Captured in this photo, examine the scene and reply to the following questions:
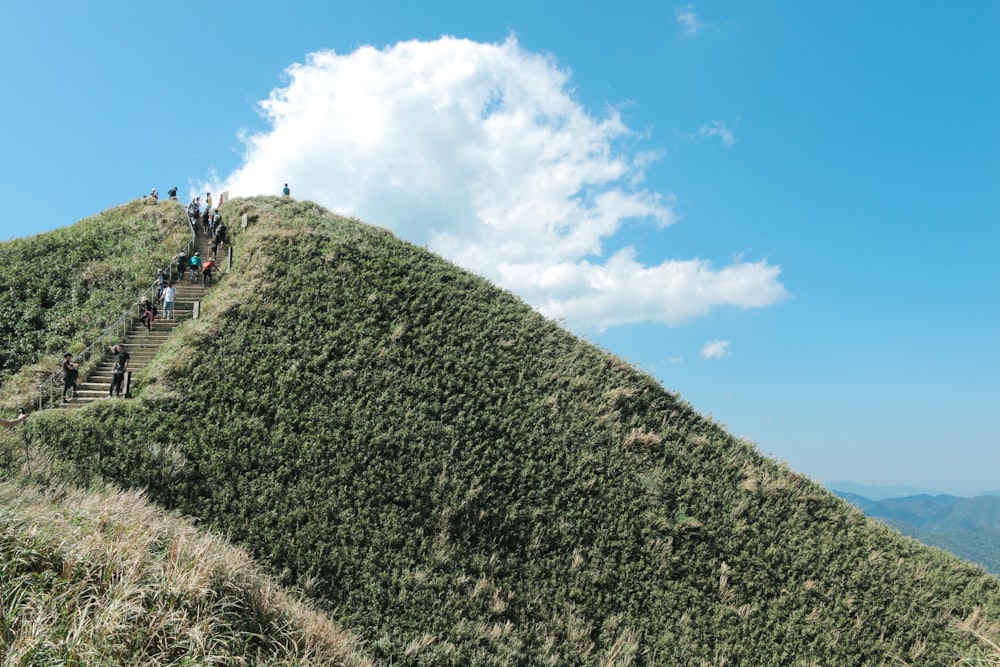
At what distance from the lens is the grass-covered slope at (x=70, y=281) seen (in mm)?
20469

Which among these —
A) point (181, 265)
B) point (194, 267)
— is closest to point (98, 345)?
point (194, 267)

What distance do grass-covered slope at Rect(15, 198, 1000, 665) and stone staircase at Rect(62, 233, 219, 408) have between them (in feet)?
5.66

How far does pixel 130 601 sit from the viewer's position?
7402mm

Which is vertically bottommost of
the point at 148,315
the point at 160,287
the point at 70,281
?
the point at 148,315

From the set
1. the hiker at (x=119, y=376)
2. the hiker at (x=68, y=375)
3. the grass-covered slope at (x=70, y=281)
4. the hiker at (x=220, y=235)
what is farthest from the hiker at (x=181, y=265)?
the hiker at (x=119, y=376)

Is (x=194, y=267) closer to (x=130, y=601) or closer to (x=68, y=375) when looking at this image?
(x=68, y=375)

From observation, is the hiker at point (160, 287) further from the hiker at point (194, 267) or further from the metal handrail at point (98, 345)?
the hiker at point (194, 267)

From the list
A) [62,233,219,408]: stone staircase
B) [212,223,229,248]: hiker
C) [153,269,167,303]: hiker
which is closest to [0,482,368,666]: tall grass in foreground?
[62,233,219,408]: stone staircase

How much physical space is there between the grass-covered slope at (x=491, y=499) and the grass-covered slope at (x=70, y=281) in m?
5.81

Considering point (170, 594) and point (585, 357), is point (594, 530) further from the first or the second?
point (170, 594)

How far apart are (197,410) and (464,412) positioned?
741 centimetres

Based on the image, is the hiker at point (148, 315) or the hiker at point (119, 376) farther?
the hiker at point (148, 315)

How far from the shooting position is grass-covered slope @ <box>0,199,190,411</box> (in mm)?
20469

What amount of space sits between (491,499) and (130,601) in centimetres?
886
